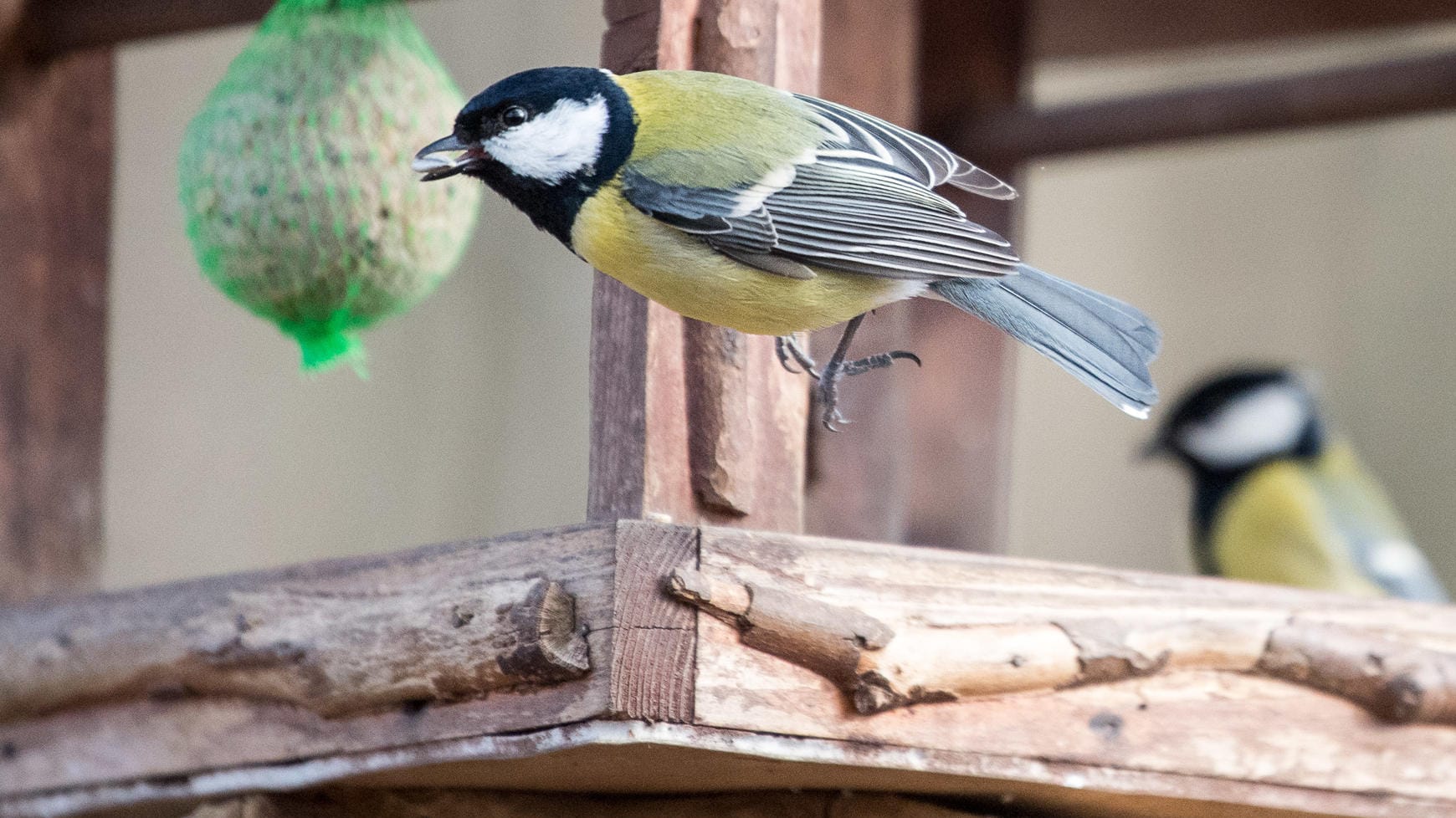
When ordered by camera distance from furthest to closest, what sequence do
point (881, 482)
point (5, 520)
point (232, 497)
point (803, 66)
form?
point (232, 497) < point (881, 482) < point (5, 520) < point (803, 66)

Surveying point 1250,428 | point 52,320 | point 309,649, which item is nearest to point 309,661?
point 309,649

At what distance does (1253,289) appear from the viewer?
3865 millimetres

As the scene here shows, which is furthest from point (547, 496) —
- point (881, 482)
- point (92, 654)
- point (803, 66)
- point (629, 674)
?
point (629, 674)

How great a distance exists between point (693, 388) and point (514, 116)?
232mm

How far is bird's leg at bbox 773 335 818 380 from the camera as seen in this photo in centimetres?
121

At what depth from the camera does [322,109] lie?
4.65 feet

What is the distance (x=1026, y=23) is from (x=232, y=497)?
1.40m

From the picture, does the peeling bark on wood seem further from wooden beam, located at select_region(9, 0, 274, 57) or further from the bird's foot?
wooden beam, located at select_region(9, 0, 274, 57)

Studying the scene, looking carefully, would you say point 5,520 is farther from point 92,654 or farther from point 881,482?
point 881,482

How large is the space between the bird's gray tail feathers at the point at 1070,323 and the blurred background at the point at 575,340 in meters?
0.57

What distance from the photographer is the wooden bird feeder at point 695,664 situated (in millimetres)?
1051

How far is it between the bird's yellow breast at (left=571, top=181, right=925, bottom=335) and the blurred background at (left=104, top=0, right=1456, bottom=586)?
519 millimetres

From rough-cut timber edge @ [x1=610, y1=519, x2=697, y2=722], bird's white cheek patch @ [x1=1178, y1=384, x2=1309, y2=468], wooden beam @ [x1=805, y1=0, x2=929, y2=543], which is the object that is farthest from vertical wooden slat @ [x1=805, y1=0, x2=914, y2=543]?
bird's white cheek patch @ [x1=1178, y1=384, x2=1309, y2=468]

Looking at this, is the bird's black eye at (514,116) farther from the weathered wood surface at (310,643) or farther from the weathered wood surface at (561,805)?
the weathered wood surface at (561,805)
